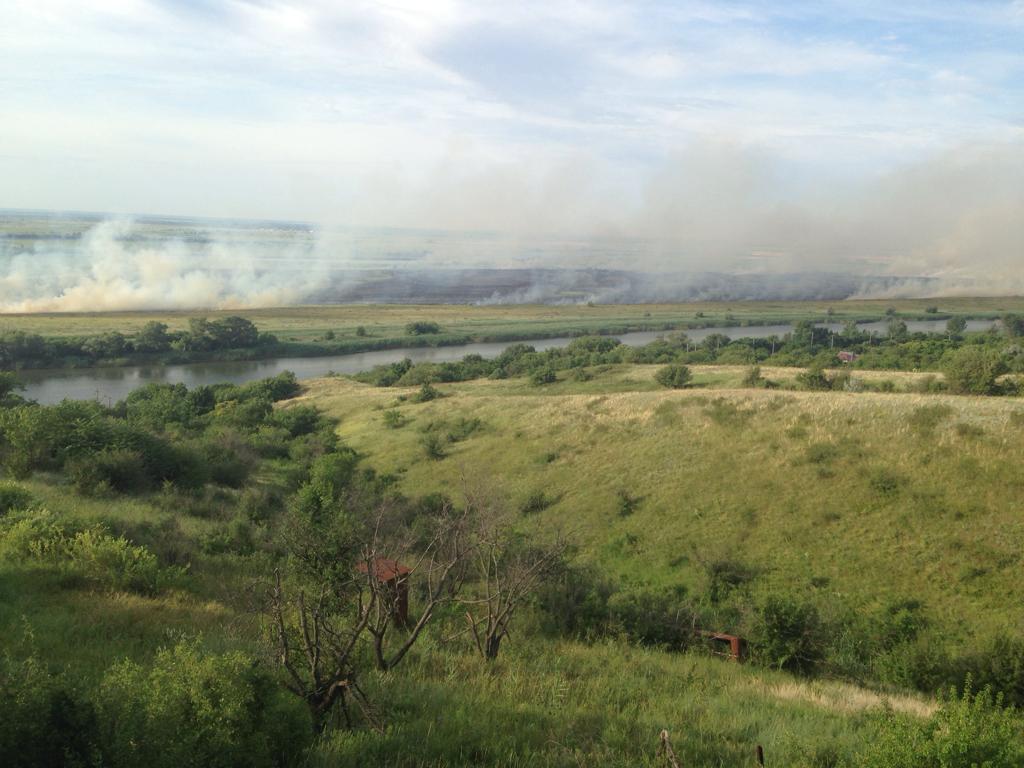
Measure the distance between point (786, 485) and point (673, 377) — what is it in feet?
59.3

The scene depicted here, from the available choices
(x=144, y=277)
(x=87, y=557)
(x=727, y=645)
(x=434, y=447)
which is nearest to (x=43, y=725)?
(x=87, y=557)

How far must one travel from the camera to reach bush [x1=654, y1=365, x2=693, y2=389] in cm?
3469

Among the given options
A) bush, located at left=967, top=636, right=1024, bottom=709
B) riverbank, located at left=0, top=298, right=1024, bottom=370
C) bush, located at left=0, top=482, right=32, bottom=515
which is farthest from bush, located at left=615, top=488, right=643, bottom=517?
riverbank, located at left=0, top=298, right=1024, bottom=370

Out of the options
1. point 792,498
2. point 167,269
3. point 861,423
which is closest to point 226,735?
point 792,498

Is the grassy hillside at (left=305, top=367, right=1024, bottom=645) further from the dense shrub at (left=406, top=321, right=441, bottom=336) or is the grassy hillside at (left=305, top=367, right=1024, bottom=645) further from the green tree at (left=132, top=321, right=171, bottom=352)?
the dense shrub at (left=406, top=321, right=441, bottom=336)

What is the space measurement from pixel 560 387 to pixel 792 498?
2188 cm

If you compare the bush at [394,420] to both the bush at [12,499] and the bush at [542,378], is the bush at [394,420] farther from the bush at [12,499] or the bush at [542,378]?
the bush at [12,499]

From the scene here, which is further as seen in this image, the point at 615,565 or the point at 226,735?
the point at 615,565

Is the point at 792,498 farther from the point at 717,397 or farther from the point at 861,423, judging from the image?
the point at 717,397

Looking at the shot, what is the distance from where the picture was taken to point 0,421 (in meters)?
16.8

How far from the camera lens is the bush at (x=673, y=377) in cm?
3469

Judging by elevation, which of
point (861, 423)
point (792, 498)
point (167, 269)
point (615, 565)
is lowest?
point (615, 565)

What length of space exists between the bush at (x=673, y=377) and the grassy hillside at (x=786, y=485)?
27.1ft

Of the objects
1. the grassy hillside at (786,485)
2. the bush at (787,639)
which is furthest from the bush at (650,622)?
the grassy hillside at (786,485)
